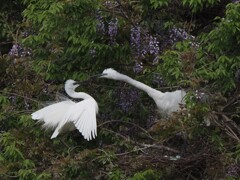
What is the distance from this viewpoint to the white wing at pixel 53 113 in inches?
199

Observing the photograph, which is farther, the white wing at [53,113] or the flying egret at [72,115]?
the white wing at [53,113]

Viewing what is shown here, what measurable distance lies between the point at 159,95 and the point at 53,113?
0.69 m

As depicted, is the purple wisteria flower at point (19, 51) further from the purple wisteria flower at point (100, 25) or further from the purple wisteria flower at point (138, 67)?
the purple wisteria flower at point (138, 67)

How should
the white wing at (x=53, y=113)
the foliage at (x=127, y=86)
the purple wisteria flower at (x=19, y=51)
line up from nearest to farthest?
1. the foliage at (x=127, y=86)
2. the white wing at (x=53, y=113)
3. the purple wisteria flower at (x=19, y=51)

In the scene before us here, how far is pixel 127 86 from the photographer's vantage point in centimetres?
545

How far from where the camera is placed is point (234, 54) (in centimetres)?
481

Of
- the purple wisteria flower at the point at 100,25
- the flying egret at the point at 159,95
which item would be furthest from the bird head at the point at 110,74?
the purple wisteria flower at the point at 100,25

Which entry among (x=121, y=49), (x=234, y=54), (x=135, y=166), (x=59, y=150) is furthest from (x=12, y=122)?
(x=234, y=54)

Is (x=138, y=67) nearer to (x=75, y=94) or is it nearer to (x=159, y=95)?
(x=159, y=95)

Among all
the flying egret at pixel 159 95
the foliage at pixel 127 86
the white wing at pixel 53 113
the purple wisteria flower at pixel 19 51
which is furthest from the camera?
the purple wisteria flower at pixel 19 51

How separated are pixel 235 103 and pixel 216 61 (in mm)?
270

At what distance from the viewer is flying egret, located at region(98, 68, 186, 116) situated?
205 inches

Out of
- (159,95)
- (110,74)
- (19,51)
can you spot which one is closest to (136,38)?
(110,74)

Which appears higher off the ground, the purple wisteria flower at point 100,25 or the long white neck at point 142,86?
the purple wisteria flower at point 100,25
